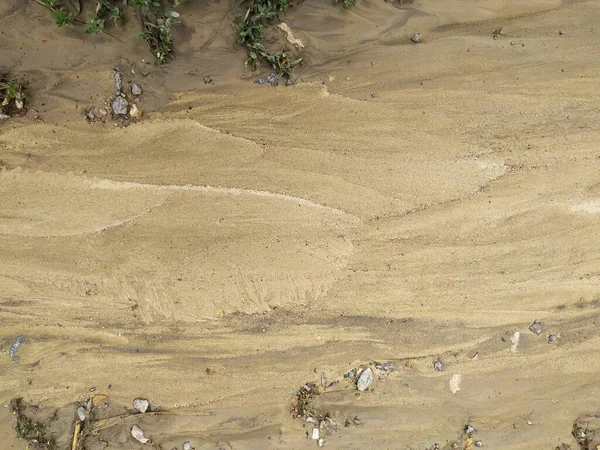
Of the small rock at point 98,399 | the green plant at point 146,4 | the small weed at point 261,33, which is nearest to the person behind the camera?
the green plant at point 146,4

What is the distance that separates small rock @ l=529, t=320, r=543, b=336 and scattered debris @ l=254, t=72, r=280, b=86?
2280 mm

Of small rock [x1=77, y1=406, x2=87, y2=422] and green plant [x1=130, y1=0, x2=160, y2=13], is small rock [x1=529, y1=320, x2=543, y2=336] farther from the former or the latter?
green plant [x1=130, y1=0, x2=160, y2=13]

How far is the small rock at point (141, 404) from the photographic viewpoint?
294 cm

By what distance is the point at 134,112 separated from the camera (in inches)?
115

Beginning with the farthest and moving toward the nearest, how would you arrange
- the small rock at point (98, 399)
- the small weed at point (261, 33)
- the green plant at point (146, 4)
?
the small rock at point (98, 399)
the small weed at point (261, 33)
the green plant at point (146, 4)

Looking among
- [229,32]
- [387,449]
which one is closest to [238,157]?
[229,32]

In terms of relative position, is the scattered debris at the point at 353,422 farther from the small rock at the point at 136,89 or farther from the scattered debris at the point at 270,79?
the small rock at the point at 136,89

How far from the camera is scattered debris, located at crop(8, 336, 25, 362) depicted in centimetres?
293

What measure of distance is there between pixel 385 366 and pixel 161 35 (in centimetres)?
252

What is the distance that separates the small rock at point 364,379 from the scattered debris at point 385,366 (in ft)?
0.20

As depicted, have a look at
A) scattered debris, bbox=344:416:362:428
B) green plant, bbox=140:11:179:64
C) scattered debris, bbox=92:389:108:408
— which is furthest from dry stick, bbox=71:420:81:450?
green plant, bbox=140:11:179:64

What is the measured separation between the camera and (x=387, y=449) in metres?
3.00

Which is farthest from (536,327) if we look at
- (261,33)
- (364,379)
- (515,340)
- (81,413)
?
(81,413)

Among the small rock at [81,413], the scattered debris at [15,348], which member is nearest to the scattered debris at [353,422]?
the small rock at [81,413]
